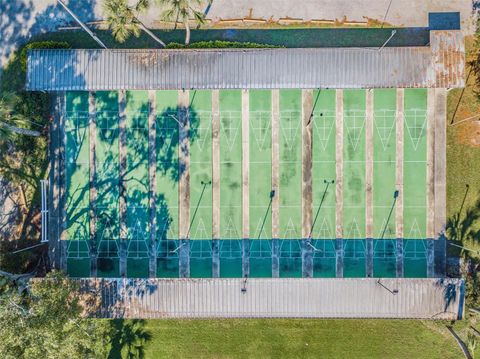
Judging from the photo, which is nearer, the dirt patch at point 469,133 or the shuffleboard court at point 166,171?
the shuffleboard court at point 166,171

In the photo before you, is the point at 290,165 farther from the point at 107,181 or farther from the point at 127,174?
the point at 107,181

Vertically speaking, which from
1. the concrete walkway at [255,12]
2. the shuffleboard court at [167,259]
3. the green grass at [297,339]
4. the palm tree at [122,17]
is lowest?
the green grass at [297,339]

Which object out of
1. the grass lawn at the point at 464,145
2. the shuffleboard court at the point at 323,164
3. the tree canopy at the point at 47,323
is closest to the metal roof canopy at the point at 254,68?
the shuffleboard court at the point at 323,164

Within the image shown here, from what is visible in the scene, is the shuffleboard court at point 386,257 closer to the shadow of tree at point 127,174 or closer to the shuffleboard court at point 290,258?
the shuffleboard court at point 290,258

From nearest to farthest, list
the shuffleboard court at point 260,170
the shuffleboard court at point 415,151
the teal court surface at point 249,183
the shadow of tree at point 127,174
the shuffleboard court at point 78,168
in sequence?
the shuffleboard court at point 415,151, the teal court surface at point 249,183, the shuffleboard court at point 260,170, the shadow of tree at point 127,174, the shuffleboard court at point 78,168

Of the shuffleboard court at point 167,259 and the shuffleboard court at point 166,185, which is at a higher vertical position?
the shuffleboard court at point 166,185

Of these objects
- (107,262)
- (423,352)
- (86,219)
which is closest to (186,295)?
(107,262)

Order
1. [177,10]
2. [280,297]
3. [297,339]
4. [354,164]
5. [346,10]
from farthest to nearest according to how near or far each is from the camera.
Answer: [346,10], [297,339], [354,164], [280,297], [177,10]

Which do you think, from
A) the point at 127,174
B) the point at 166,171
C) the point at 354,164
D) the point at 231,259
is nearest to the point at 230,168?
the point at 166,171
